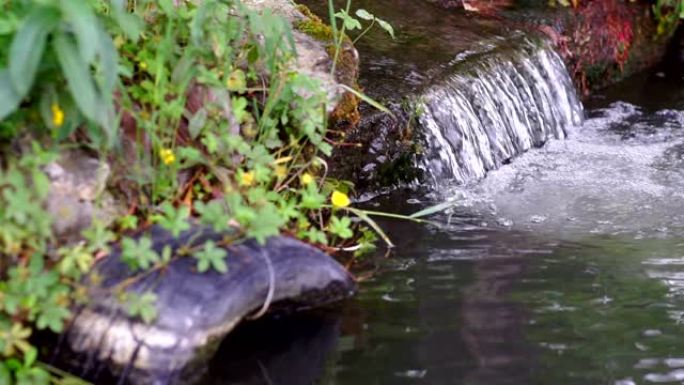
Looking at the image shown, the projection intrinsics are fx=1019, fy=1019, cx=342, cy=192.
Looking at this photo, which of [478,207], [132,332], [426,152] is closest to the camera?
[132,332]

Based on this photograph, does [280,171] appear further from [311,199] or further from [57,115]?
[57,115]

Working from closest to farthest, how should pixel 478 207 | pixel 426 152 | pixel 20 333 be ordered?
1. pixel 20 333
2. pixel 478 207
3. pixel 426 152

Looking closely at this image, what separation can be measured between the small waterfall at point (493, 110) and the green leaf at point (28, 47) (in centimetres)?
286

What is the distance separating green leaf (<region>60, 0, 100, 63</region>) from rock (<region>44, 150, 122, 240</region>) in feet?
1.98

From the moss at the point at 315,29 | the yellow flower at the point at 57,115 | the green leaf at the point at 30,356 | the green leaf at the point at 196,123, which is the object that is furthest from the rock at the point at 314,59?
the green leaf at the point at 30,356

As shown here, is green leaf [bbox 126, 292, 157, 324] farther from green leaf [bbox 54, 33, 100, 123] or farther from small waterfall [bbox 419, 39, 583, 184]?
small waterfall [bbox 419, 39, 583, 184]

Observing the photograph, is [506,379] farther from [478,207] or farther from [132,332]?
[478,207]

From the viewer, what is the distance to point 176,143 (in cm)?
353

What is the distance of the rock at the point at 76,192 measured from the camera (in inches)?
123

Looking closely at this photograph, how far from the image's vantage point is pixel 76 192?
125 inches

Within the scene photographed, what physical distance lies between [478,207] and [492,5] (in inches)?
126

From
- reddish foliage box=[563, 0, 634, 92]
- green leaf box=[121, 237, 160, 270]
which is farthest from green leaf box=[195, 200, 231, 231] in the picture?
reddish foliage box=[563, 0, 634, 92]

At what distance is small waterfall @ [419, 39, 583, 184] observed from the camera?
5512 mm

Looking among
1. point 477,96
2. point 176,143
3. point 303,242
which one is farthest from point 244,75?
point 477,96
